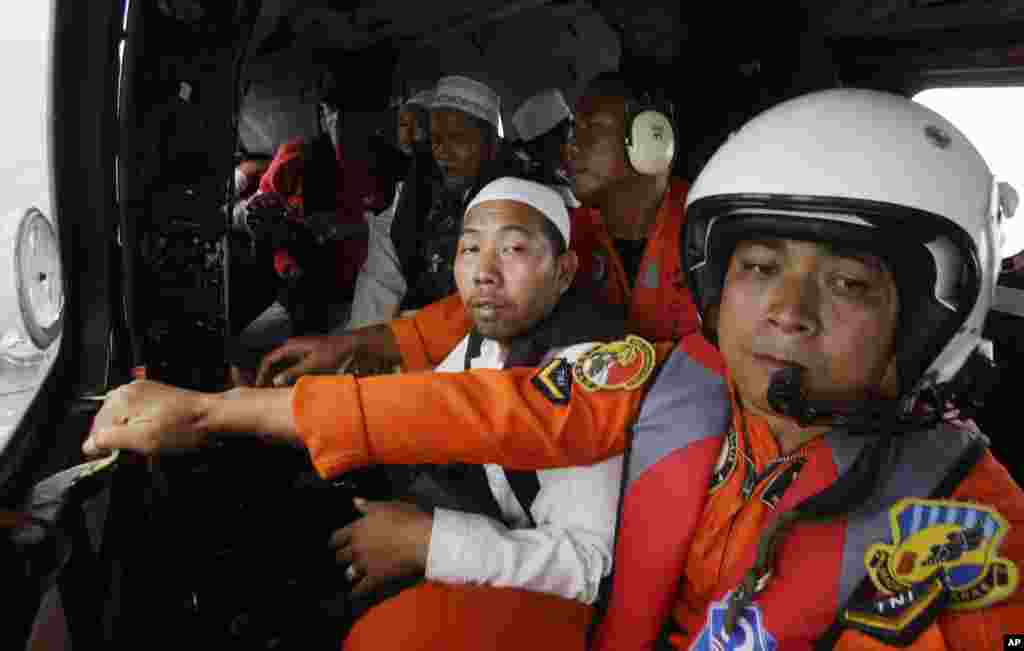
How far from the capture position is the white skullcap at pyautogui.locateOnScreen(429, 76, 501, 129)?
2668 mm

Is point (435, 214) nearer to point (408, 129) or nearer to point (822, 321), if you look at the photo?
point (408, 129)

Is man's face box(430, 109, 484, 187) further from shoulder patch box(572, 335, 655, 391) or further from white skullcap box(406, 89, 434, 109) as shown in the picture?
shoulder patch box(572, 335, 655, 391)

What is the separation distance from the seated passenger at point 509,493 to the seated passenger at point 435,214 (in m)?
0.85

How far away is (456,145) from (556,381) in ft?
5.35

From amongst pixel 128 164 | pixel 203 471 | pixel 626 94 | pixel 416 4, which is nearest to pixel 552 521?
pixel 203 471

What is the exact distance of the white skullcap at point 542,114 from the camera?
418 cm

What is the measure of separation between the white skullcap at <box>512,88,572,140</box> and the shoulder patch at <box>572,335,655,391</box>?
308cm

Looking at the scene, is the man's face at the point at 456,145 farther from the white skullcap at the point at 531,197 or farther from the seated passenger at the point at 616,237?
the white skullcap at the point at 531,197

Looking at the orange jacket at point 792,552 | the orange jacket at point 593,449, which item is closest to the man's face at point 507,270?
the orange jacket at point 593,449

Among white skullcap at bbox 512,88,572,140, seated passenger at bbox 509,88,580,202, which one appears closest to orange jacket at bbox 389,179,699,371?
seated passenger at bbox 509,88,580,202

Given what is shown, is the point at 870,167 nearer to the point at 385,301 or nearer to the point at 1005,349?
the point at 1005,349

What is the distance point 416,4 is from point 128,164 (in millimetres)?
3360

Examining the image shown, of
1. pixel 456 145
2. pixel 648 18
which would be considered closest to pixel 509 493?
pixel 456 145

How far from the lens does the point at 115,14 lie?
42.3 inches
